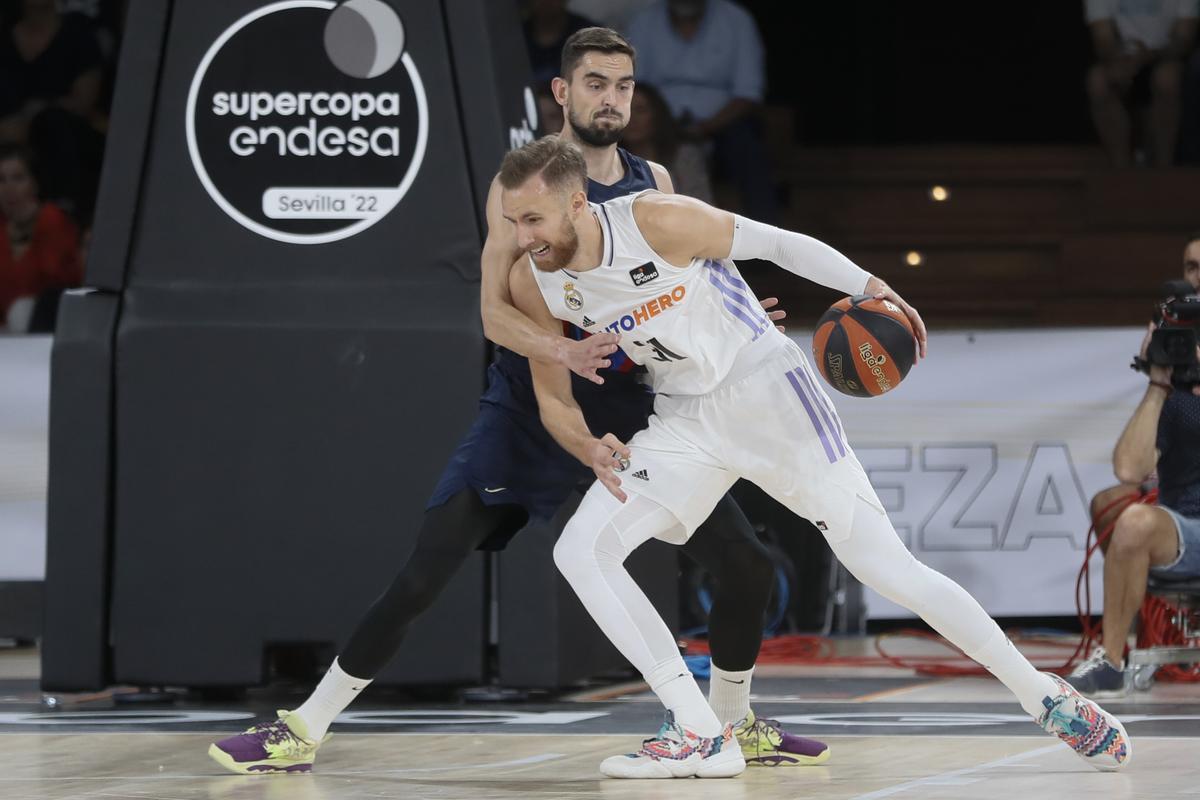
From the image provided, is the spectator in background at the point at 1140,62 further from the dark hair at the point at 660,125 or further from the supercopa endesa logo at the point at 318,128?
the supercopa endesa logo at the point at 318,128

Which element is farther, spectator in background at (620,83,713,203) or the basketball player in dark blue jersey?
spectator in background at (620,83,713,203)

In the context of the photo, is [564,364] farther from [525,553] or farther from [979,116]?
[979,116]

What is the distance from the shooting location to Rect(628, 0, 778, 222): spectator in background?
10930 mm

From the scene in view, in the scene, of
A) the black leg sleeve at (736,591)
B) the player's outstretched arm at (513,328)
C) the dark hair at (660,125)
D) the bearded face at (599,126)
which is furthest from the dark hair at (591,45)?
the dark hair at (660,125)

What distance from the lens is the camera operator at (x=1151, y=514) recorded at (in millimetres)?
6754

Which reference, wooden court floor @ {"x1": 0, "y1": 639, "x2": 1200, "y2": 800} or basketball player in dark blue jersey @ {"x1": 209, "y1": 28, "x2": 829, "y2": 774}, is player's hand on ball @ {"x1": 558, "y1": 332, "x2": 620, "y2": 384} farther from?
wooden court floor @ {"x1": 0, "y1": 639, "x2": 1200, "y2": 800}

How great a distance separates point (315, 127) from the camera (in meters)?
6.38

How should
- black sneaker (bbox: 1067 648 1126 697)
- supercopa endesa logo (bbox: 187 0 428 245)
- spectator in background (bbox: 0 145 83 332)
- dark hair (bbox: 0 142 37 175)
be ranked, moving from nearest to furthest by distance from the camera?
supercopa endesa logo (bbox: 187 0 428 245)
black sneaker (bbox: 1067 648 1126 697)
spectator in background (bbox: 0 145 83 332)
dark hair (bbox: 0 142 37 175)

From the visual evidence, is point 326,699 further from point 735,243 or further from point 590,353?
point 735,243

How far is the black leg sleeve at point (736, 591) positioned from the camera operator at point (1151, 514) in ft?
6.24

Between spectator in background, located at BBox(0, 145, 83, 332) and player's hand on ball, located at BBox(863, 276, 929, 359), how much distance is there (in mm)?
6488

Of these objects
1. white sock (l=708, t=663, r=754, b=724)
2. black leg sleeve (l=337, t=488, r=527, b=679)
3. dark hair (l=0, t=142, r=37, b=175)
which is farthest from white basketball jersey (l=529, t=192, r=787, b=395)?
dark hair (l=0, t=142, r=37, b=175)

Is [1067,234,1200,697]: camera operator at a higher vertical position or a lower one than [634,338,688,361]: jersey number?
lower

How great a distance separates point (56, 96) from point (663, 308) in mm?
8188
